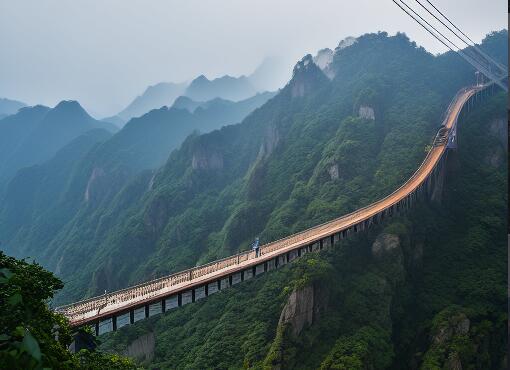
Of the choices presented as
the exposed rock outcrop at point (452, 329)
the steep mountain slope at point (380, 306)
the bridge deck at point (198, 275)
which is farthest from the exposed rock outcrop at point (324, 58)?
the exposed rock outcrop at point (452, 329)

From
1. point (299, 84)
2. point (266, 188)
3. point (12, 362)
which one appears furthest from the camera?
point (299, 84)

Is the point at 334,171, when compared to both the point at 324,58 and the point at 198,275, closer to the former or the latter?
the point at 198,275

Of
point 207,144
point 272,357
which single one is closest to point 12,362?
point 272,357

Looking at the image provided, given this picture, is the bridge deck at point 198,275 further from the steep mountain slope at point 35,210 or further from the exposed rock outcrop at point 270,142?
the steep mountain slope at point 35,210

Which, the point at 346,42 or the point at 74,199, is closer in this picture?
the point at 346,42

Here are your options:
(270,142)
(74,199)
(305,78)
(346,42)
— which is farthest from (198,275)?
(74,199)

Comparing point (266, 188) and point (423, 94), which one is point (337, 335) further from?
point (423, 94)
